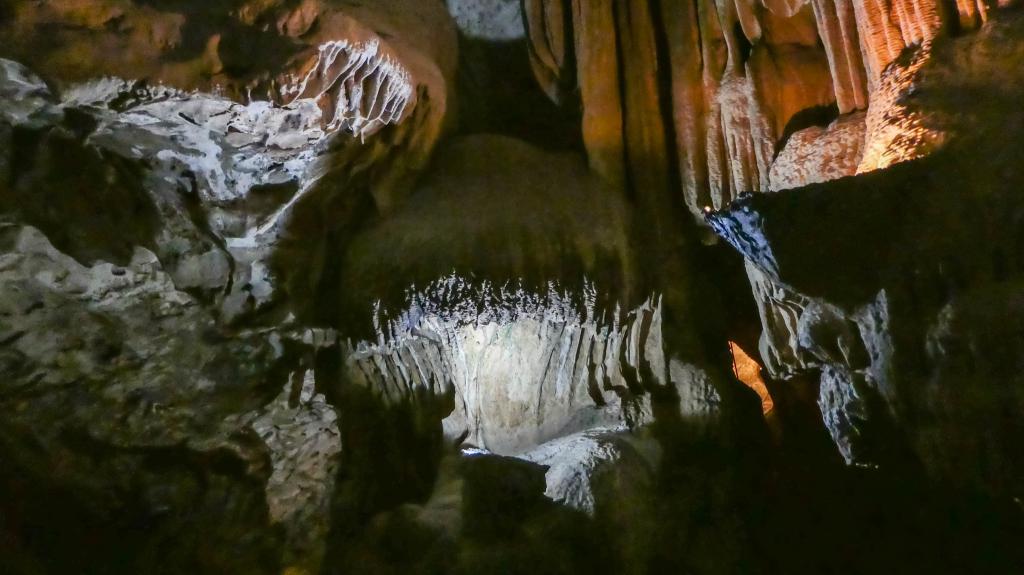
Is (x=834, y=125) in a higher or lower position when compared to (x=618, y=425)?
higher

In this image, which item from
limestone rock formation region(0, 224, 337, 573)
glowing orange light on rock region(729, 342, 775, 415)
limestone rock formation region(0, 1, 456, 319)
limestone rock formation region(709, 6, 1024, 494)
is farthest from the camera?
glowing orange light on rock region(729, 342, 775, 415)

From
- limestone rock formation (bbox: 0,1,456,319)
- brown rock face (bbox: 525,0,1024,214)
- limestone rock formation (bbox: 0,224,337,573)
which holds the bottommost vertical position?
limestone rock formation (bbox: 0,224,337,573)

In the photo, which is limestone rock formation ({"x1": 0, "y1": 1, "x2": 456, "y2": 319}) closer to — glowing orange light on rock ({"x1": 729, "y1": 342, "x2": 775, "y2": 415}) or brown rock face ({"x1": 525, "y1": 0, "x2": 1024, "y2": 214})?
brown rock face ({"x1": 525, "y1": 0, "x2": 1024, "y2": 214})

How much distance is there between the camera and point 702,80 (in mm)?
2516

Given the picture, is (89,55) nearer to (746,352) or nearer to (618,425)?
(618,425)

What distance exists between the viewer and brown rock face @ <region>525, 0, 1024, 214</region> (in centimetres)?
205

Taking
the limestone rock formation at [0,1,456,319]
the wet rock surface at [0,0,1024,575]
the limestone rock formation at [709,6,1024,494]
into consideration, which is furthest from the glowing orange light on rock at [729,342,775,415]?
the limestone rock formation at [0,1,456,319]

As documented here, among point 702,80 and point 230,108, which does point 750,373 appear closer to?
point 702,80

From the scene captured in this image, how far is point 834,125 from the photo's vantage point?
202 centimetres

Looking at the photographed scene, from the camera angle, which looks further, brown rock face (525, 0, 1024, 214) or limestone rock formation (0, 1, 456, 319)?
brown rock face (525, 0, 1024, 214)

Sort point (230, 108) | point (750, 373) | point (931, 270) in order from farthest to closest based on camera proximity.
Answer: point (750, 373)
point (230, 108)
point (931, 270)

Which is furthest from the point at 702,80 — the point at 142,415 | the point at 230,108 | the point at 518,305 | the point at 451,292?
the point at 142,415

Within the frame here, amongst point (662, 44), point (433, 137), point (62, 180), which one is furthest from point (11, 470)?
point (662, 44)

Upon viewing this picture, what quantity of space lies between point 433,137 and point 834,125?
1236 millimetres
